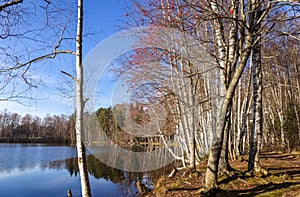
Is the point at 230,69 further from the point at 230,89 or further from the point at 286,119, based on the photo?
the point at 286,119

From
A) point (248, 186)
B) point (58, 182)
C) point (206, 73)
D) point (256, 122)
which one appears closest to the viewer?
point (248, 186)

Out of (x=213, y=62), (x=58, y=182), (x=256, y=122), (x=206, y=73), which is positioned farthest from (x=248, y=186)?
(x=58, y=182)

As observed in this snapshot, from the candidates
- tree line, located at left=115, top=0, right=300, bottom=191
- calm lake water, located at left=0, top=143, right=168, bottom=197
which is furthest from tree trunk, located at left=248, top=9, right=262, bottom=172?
calm lake water, located at left=0, top=143, right=168, bottom=197

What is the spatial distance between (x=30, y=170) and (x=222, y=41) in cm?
1447

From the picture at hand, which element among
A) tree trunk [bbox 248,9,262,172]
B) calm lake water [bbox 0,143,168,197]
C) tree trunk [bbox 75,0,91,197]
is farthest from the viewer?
calm lake water [bbox 0,143,168,197]

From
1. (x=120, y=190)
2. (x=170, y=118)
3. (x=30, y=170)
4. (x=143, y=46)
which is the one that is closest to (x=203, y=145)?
(x=170, y=118)

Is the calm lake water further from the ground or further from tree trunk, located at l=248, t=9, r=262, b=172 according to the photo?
tree trunk, located at l=248, t=9, r=262, b=172

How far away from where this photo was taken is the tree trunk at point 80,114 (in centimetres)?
409

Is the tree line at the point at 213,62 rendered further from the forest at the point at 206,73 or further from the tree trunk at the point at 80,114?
the tree trunk at the point at 80,114

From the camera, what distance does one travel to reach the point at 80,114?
428cm

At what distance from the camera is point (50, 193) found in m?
9.69

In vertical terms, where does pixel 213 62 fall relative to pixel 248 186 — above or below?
above

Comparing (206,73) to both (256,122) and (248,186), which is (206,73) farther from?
(248,186)

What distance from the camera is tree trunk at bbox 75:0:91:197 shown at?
409 centimetres
